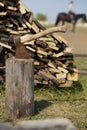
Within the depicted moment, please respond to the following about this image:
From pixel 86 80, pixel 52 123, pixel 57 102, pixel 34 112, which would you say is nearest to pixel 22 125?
pixel 52 123

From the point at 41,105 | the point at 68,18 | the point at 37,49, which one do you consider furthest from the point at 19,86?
the point at 68,18

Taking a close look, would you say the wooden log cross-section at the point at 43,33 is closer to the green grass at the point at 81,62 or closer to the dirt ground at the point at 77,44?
the green grass at the point at 81,62

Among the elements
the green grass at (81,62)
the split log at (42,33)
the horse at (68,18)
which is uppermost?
the split log at (42,33)

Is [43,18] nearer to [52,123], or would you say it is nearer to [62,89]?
[62,89]

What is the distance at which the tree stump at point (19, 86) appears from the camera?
6547 millimetres

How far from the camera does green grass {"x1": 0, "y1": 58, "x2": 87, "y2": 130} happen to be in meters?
6.88

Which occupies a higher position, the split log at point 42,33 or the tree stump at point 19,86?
the split log at point 42,33

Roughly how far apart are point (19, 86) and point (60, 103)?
157cm

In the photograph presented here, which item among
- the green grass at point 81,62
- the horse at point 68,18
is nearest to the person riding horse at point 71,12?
the horse at point 68,18

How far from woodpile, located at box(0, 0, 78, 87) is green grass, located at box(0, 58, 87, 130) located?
22 cm

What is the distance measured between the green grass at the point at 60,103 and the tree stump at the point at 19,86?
0.18 metres

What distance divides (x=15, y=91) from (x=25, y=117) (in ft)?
1.51

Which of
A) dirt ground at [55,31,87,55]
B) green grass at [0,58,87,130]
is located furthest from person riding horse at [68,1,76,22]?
green grass at [0,58,87,130]

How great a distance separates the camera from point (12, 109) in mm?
6703
